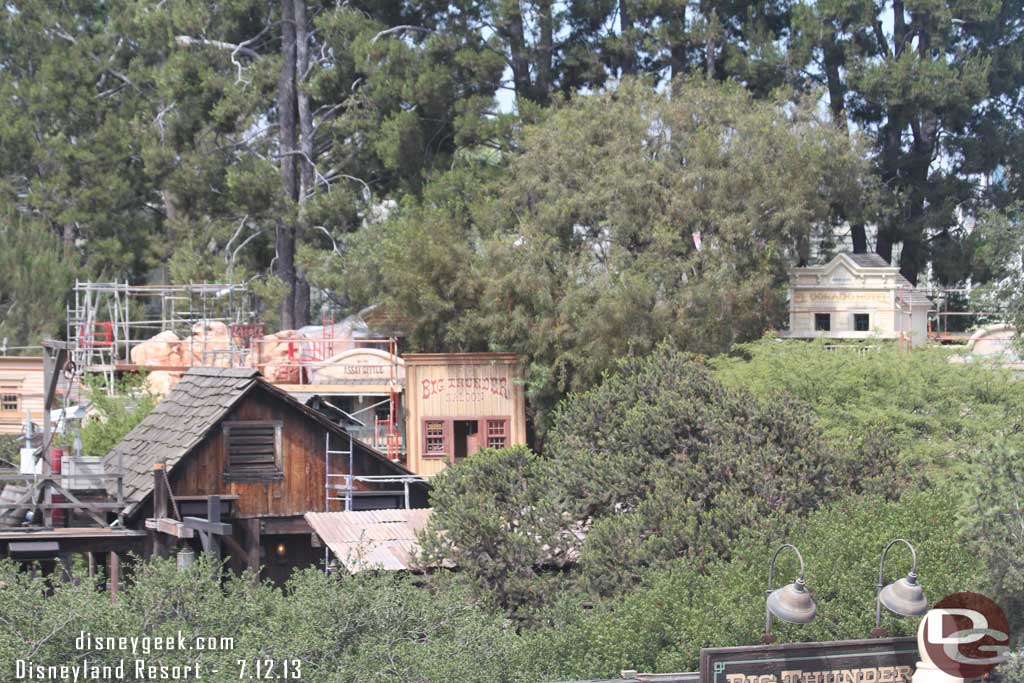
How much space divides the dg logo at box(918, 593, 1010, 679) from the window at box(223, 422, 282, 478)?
46.2ft

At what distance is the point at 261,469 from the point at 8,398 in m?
16.2

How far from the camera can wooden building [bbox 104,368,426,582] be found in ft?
78.4

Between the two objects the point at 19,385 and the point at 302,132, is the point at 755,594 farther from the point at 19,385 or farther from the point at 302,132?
the point at 302,132

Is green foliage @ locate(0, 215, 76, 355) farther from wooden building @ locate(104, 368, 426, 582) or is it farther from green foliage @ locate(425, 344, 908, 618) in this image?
green foliage @ locate(425, 344, 908, 618)

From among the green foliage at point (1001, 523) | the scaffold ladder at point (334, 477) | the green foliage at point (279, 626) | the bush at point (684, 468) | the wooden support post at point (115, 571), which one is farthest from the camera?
the scaffold ladder at point (334, 477)

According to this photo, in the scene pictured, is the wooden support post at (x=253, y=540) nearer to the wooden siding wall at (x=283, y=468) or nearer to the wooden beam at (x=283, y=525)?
the wooden siding wall at (x=283, y=468)

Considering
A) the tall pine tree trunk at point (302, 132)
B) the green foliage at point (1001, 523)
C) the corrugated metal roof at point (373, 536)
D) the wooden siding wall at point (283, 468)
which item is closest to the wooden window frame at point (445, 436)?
the wooden siding wall at point (283, 468)

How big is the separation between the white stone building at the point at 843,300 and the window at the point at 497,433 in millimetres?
8153

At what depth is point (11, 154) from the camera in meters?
48.8

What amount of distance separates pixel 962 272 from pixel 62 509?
30965mm

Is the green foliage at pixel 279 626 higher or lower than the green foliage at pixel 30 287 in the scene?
lower

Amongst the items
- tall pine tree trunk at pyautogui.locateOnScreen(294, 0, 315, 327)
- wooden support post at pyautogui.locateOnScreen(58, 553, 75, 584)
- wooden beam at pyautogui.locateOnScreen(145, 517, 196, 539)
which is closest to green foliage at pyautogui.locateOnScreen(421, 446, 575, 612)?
wooden beam at pyautogui.locateOnScreen(145, 517, 196, 539)

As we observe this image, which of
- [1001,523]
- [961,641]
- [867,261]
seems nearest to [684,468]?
[1001,523]

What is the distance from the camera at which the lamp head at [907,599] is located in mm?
11580
